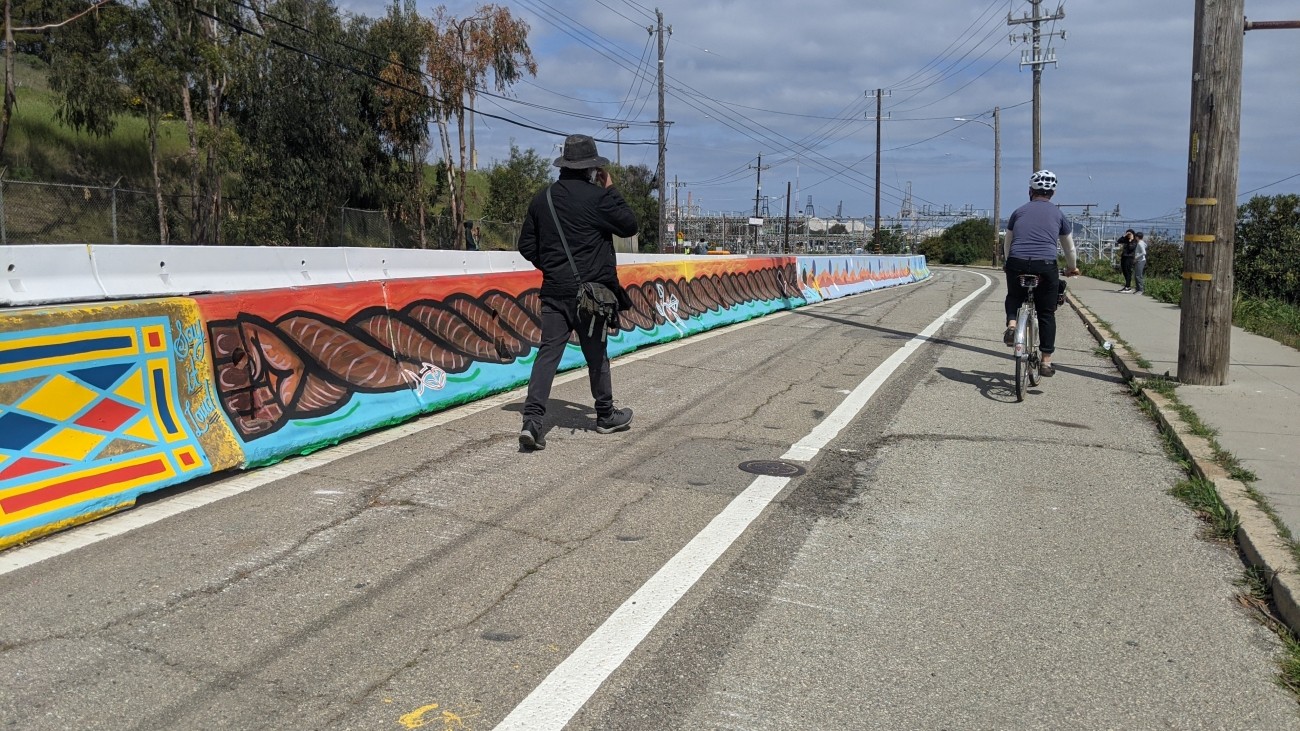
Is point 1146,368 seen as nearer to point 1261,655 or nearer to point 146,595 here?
point 1261,655

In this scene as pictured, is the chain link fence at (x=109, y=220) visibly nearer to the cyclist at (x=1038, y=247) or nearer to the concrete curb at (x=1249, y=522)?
the cyclist at (x=1038, y=247)

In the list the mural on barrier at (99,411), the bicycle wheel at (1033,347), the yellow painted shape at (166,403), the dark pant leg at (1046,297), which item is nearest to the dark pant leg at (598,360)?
the mural on barrier at (99,411)

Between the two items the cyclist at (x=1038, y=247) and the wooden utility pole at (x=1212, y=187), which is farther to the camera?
the cyclist at (x=1038, y=247)

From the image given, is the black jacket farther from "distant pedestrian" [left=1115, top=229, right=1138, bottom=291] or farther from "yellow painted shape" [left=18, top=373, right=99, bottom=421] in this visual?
"distant pedestrian" [left=1115, top=229, right=1138, bottom=291]

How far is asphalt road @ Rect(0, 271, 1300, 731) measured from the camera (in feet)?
10.6

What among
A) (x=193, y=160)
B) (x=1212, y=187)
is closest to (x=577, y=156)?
(x=1212, y=187)

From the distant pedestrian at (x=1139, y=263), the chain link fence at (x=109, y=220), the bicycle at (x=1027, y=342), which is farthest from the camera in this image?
the distant pedestrian at (x=1139, y=263)

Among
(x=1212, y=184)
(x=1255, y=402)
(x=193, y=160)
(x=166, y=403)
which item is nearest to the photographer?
(x=166, y=403)

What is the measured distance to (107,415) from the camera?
16.8 feet

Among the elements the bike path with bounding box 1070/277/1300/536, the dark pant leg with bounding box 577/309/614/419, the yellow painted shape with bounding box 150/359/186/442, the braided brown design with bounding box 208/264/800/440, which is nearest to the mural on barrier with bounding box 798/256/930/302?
the bike path with bounding box 1070/277/1300/536

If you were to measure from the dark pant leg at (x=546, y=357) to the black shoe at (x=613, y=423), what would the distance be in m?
0.61

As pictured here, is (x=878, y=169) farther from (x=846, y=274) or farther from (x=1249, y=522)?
(x=1249, y=522)

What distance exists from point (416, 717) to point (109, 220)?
86.2ft

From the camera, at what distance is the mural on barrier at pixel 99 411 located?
15.2ft
